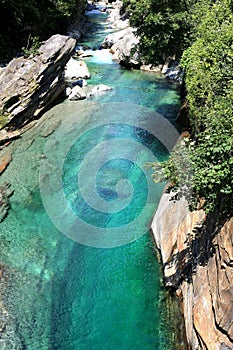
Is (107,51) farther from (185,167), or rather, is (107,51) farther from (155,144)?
(185,167)

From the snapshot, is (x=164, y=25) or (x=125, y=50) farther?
(x=125, y=50)

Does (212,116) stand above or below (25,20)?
below

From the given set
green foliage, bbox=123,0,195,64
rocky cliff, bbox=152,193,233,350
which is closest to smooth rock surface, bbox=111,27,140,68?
green foliage, bbox=123,0,195,64

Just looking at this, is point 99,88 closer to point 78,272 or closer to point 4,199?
point 4,199

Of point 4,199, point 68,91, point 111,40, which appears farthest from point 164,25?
point 111,40

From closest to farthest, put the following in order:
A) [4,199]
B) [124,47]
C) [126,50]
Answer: [4,199], [126,50], [124,47]

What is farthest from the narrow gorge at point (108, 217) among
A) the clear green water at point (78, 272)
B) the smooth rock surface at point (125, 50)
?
the smooth rock surface at point (125, 50)
